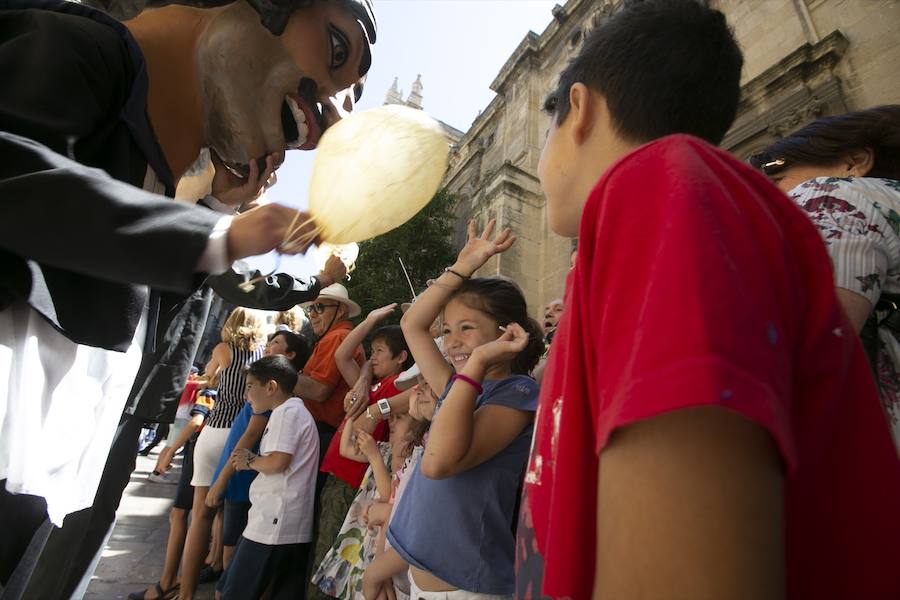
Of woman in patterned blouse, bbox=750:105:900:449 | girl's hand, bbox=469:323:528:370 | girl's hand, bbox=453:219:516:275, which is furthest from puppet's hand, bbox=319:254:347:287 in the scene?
woman in patterned blouse, bbox=750:105:900:449

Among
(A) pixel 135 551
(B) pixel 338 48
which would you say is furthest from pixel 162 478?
(B) pixel 338 48

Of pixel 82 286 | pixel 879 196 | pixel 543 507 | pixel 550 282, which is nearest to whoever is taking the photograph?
pixel 543 507

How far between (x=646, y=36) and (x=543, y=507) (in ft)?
3.06

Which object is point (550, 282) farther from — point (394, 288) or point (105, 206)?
point (105, 206)

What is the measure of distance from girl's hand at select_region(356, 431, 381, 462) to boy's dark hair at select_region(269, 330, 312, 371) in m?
1.91

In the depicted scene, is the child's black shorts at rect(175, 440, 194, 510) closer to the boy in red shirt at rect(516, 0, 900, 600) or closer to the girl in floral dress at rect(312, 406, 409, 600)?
the girl in floral dress at rect(312, 406, 409, 600)

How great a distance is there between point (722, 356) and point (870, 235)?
136 centimetres

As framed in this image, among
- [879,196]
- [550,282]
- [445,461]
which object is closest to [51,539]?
[445,461]

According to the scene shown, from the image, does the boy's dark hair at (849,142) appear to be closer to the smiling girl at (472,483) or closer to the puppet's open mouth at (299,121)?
the smiling girl at (472,483)

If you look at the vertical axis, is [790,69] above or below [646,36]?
above

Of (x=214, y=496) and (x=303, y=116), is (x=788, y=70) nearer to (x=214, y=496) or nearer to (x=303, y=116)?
(x=303, y=116)

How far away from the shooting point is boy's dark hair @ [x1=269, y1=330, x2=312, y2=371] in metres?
4.57

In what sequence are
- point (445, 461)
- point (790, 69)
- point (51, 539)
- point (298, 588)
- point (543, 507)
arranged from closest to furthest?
point (543, 507), point (445, 461), point (51, 539), point (298, 588), point (790, 69)

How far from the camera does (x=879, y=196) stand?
54.2 inches
